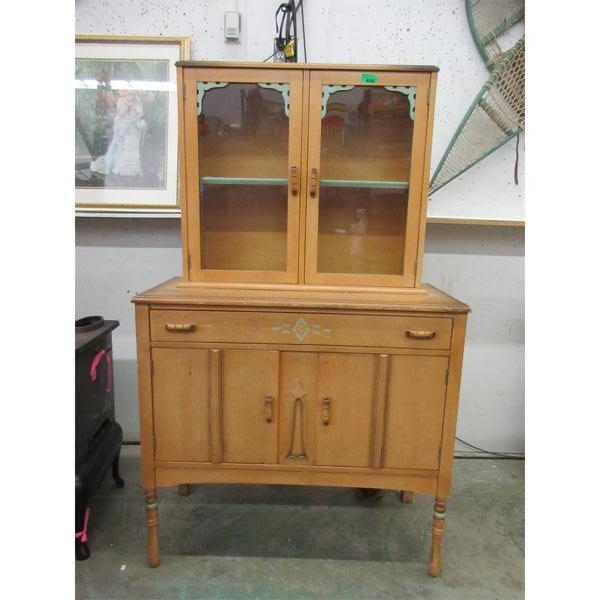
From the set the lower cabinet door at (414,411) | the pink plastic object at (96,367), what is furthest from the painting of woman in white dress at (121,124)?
the lower cabinet door at (414,411)

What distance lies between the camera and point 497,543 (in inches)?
61.2

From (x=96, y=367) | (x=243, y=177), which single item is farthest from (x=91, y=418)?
(x=243, y=177)

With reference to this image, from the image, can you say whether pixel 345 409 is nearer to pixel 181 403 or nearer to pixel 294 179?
pixel 181 403

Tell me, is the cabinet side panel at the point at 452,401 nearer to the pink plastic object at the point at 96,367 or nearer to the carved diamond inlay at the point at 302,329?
the carved diamond inlay at the point at 302,329

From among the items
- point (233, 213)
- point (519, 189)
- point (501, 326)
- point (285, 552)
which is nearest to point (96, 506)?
point (285, 552)

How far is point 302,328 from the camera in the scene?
1.29 m

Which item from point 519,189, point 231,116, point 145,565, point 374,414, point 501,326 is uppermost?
point 231,116

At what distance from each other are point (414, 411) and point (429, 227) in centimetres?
95

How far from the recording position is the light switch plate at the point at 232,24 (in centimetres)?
169

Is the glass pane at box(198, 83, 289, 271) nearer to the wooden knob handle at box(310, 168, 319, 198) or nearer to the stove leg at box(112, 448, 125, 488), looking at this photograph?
the wooden knob handle at box(310, 168, 319, 198)

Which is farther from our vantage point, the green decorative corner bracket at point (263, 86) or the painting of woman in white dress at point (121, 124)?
the painting of woman in white dress at point (121, 124)

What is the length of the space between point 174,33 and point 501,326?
201 centimetres
